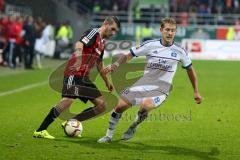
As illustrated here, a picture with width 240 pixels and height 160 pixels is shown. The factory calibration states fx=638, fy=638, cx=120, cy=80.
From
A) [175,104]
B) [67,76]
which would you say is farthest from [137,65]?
[67,76]

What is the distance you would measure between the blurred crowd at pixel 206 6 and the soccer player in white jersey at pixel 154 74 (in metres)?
34.6

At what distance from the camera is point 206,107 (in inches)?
589

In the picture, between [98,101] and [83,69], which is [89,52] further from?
[98,101]

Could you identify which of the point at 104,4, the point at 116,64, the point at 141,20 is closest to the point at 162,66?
the point at 116,64

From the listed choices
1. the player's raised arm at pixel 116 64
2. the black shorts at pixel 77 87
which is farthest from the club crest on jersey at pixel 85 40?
the black shorts at pixel 77 87

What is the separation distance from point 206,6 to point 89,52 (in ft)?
117

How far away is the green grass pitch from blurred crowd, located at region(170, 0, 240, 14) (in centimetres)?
2558

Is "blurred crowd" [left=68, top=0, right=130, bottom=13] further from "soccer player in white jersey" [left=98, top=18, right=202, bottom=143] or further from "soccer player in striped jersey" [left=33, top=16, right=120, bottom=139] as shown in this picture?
"soccer player in white jersey" [left=98, top=18, right=202, bottom=143]

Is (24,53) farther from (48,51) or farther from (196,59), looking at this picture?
(196,59)

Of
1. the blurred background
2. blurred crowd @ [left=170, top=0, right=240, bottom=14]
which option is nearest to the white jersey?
the blurred background

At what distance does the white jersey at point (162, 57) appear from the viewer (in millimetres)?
9570

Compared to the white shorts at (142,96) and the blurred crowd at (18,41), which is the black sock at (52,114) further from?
the blurred crowd at (18,41)

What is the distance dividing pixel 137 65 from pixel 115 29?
432 inches

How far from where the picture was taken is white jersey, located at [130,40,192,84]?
31.4 feet
